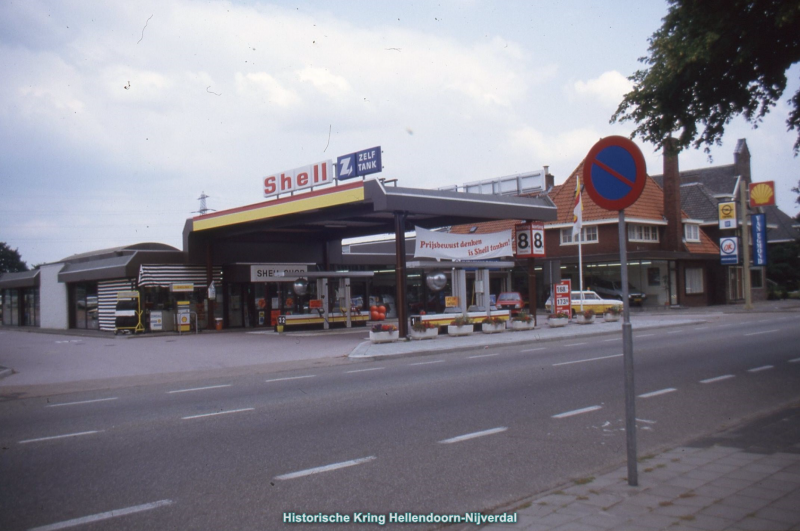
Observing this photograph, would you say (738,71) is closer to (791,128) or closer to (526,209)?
(791,128)

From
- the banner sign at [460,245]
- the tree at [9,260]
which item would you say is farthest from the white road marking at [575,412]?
the tree at [9,260]

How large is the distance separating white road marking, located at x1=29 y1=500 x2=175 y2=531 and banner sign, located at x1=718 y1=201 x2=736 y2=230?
4556cm

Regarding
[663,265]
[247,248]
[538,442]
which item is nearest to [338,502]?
[538,442]

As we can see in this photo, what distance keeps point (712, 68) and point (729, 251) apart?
36.2 metres

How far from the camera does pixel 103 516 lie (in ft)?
17.9

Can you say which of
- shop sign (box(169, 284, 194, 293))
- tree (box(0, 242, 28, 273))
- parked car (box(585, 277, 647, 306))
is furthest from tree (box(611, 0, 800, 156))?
tree (box(0, 242, 28, 273))

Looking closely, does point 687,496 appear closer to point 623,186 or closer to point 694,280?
point 623,186

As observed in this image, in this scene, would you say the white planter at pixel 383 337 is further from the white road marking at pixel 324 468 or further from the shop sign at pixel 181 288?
the white road marking at pixel 324 468

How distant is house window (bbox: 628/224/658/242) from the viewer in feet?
145

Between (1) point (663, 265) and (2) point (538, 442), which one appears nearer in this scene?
(2) point (538, 442)

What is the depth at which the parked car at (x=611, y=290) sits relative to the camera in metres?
43.1

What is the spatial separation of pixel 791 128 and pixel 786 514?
11.4m

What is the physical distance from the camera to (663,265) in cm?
4506

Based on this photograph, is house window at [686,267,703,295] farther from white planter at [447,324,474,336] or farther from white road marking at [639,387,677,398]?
white road marking at [639,387,677,398]
